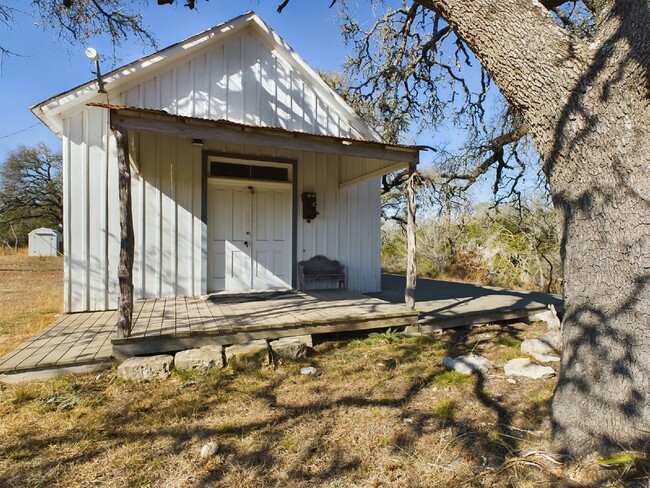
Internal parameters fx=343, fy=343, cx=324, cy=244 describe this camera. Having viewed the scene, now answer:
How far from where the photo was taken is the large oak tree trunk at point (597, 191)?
1976 mm

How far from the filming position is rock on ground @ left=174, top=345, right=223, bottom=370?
3.49 meters

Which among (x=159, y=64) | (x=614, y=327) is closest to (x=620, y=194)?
(x=614, y=327)

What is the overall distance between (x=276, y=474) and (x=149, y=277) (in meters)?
4.45

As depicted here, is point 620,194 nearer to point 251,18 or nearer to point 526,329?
point 526,329

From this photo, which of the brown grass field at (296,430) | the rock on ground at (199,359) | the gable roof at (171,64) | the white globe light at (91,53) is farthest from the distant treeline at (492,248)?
the white globe light at (91,53)

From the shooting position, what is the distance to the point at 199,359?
3.52 meters

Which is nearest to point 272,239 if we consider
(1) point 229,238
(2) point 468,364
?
(1) point 229,238

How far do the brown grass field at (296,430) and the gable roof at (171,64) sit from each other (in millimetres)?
3769

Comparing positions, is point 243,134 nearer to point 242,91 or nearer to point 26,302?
point 242,91

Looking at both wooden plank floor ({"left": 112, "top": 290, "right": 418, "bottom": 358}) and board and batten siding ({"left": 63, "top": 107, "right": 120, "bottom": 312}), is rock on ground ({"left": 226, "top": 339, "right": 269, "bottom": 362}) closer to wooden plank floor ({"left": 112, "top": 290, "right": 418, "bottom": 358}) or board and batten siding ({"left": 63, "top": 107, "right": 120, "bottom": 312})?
wooden plank floor ({"left": 112, "top": 290, "right": 418, "bottom": 358})

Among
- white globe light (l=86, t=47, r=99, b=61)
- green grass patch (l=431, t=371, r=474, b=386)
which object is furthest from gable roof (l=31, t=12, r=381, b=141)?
green grass patch (l=431, t=371, r=474, b=386)

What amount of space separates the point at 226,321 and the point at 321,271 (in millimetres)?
2839

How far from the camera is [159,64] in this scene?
17.6 feet

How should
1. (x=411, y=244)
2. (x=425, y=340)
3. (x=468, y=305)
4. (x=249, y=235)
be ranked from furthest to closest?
1. (x=249, y=235)
2. (x=468, y=305)
3. (x=411, y=244)
4. (x=425, y=340)
